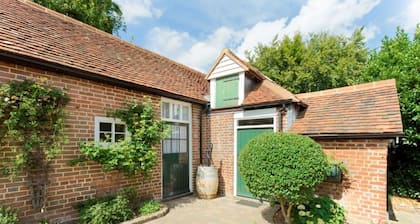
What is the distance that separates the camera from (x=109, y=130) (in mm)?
4945

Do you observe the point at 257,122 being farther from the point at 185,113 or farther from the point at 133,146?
the point at 133,146

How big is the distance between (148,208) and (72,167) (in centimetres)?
182

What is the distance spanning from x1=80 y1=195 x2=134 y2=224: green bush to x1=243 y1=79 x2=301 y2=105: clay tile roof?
412 centimetres

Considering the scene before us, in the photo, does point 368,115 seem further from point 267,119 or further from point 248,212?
point 248,212

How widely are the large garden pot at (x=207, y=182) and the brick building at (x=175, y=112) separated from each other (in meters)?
0.55

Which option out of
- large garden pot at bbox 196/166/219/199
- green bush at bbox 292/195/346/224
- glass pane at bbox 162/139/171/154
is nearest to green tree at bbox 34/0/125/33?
glass pane at bbox 162/139/171/154

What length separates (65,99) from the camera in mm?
4059

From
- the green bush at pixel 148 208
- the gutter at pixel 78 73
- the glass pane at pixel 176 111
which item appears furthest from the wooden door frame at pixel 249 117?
the green bush at pixel 148 208

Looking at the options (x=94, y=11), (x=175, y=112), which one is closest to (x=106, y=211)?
(x=175, y=112)

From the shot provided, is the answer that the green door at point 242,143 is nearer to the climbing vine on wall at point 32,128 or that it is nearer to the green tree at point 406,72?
the climbing vine on wall at point 32,128

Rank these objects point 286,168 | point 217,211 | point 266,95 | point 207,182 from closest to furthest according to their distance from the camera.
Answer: point 286,168 → point 217,211 → point 266,95 → point 207,182

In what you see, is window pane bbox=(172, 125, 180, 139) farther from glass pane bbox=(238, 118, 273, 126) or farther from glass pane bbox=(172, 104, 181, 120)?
glass pane bbox=(238, 118, 273, 126)

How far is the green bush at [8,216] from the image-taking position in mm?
3105

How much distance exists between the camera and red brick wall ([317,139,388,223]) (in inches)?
173
